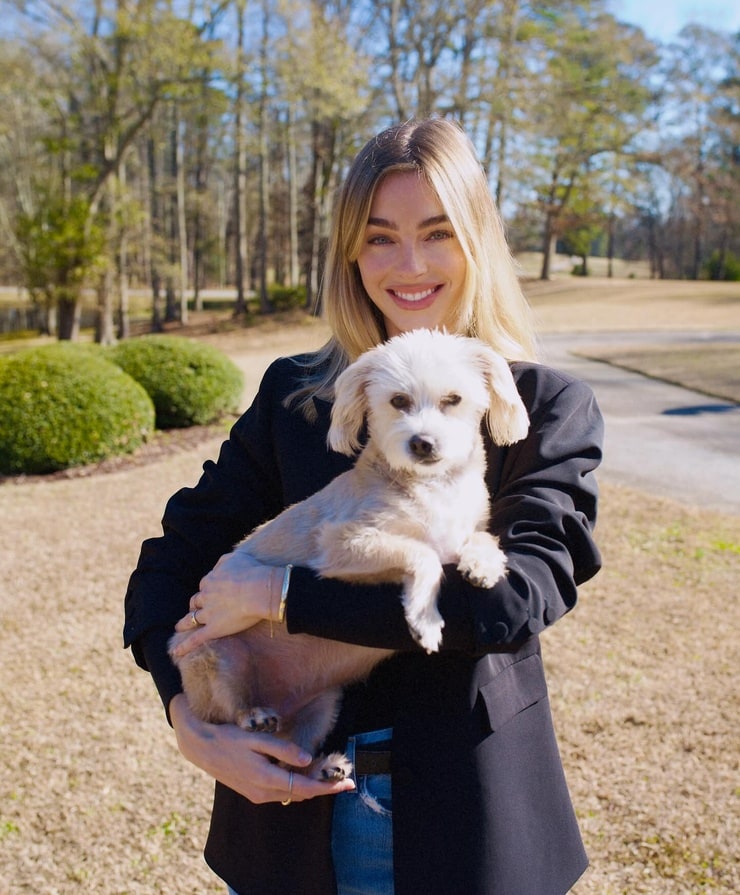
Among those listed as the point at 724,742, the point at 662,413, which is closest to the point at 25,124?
the point at 662,413

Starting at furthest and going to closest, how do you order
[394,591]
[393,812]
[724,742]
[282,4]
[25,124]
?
[25,124]
[282,4]
[724,742]
[393,812]
[394,591]

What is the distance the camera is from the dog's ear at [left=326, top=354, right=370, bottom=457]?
2359mm

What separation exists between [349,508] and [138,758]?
385 centimetres

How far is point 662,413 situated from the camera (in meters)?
15.3

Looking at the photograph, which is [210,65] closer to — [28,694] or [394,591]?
[28,694]

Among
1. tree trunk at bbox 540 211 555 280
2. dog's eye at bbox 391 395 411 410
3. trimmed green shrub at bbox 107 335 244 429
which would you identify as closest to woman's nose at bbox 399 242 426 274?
dog's eye at bbox 391 395 411 410

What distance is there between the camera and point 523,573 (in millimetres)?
1871

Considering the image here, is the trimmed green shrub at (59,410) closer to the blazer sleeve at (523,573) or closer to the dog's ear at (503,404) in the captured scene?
the dog's ear at (503,404)

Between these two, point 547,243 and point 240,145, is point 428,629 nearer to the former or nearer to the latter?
point 240,145

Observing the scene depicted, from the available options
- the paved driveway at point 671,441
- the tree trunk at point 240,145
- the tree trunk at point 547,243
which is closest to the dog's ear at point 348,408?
the paved driveway at point 671,441

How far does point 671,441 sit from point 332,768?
12.2 meters

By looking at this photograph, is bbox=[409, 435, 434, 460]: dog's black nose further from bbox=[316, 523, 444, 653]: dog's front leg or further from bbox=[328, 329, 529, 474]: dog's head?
bbox=[316, 523, 444, 653]: dog's front leg

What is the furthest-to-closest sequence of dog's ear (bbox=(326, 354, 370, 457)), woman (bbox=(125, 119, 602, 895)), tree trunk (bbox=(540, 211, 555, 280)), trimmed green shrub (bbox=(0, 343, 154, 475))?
tree trunk (bbox=(540, 211, 555, 280)) < trimmed green shrub (bbox=(0, 343, 154, 475)) < dog's ear (bbox=(326, 354, 370, 457)) < woman (bbox=(125, 119, 602, 895))

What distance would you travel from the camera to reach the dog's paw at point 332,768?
2.04 metres
